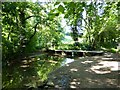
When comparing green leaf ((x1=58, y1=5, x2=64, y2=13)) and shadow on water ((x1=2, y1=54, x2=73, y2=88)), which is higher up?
green leaf ((x1=58, y1=5, x2=64, y2=13))

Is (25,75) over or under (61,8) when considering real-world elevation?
under

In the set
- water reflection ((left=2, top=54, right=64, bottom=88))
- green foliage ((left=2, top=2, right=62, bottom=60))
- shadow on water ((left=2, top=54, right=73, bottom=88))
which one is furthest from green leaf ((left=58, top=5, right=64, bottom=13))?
green foliage ((left=2, top=2, right=62, bottom=60))

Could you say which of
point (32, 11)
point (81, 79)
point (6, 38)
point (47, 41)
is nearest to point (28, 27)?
point (32, 11)

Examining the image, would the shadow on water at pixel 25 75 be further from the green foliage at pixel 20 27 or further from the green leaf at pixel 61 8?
the green leaf at pixel 61 8

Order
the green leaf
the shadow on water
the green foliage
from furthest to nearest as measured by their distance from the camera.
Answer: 1. the green foliage
2. the shadow on water
3. the green leaf

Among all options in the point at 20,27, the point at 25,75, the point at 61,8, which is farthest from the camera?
the point at 20,27

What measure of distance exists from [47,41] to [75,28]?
4.95 meters

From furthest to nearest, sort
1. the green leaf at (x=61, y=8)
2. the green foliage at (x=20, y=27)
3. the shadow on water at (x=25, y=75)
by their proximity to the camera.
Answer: the green foliage at (x=20, y=27), the shadow on water at (x=25, y=75), the green leaf at (x=61, y=8)

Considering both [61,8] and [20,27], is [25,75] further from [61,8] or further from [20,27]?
[61,8]

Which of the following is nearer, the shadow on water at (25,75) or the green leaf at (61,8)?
the green leaf at (61,8)

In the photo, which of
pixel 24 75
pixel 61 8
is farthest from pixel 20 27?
pixel 61 8

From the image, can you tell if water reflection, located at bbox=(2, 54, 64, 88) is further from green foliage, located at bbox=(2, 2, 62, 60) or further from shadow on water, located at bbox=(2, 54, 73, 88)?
green foliage, located at bbox=(2, 2, 62, 60)

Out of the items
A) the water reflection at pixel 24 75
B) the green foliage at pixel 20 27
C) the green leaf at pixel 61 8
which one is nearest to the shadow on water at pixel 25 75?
the water reflection at pixel 24 75

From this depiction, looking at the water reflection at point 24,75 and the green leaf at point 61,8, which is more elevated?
the green leaf at point 61,8
